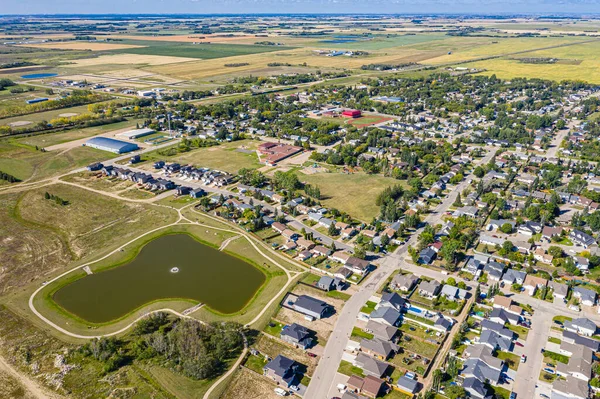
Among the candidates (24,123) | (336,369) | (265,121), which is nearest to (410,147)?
(265,121)

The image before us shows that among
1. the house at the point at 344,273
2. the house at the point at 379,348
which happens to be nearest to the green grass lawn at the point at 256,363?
the house at the point at 379,348

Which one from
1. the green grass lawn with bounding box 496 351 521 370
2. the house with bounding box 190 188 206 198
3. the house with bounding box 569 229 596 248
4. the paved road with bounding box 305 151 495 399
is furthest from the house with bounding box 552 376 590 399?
the house with bounding box 190 188 206 198

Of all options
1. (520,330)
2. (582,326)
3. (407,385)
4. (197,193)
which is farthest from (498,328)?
(197,193)

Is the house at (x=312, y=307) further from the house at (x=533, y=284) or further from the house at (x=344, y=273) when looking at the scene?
the house at (x=533, y=284)

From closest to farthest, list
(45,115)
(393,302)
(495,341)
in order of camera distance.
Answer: (495,341), (393,302), (45,115)

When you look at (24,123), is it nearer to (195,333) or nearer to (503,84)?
(195,333)

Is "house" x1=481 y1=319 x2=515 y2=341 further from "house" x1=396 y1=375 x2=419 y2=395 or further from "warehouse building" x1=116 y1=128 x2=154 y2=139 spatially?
"warehouse building" x1=116 y1=128 x2=154 y2=139

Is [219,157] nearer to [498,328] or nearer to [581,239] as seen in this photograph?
[498,328]
